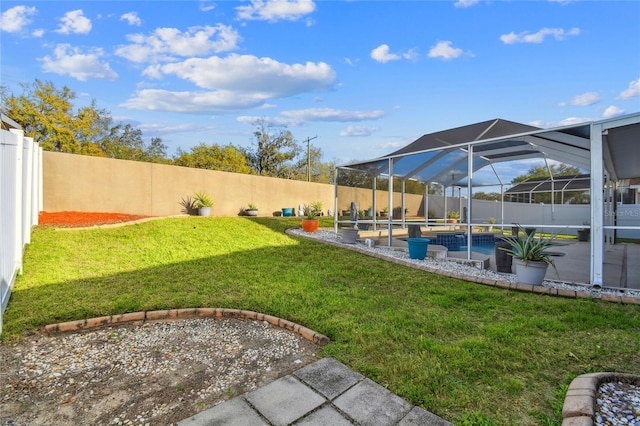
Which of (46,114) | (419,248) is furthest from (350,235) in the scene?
(46,114)

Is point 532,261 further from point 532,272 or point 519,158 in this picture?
point 519,158

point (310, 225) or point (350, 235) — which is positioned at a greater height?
point (310, 225)

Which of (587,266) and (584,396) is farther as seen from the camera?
(587,266)

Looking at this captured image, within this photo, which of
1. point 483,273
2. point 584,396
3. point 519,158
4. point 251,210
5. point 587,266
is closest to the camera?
point 584,396

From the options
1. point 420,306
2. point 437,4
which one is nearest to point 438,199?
point 437,4

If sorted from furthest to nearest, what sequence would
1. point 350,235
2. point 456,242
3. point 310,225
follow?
point 456,242
point 310,225
point 350,235

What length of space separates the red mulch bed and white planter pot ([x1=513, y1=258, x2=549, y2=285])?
31.9ft

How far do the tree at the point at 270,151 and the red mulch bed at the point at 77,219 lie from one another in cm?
1742

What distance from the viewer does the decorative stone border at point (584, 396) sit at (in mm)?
1871

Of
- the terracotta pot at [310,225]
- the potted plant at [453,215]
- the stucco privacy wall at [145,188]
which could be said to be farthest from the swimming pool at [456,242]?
the potted plant at [453,215]

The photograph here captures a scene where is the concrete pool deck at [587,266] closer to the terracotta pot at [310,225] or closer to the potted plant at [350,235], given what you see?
the potted plant at [350,235]

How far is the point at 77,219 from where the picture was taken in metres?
8.79

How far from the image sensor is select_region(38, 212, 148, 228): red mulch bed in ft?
26.1

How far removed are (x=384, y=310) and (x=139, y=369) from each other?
2.62 m
